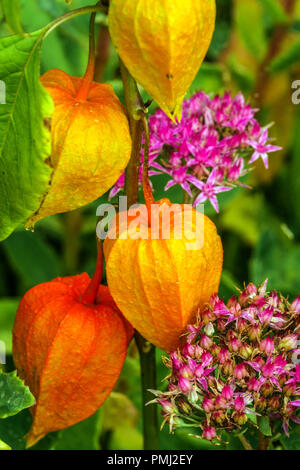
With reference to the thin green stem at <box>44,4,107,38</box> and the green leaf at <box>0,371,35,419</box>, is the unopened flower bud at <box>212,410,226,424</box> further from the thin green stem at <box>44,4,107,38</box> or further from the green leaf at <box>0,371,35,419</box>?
the thin green stem at <box>44,4,107,38</box>

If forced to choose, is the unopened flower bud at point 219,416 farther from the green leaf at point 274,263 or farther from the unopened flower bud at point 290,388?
the green leaf at point 274,263

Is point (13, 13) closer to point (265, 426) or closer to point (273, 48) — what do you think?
point (265, 426)

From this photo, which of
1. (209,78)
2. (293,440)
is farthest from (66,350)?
(209,78)

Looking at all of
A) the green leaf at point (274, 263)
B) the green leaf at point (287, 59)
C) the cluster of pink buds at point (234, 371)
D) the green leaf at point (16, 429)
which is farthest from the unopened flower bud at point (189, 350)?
the green leaf at point (287, 59)

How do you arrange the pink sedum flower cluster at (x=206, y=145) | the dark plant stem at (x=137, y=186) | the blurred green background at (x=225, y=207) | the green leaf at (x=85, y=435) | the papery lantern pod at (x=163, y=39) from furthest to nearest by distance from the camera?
the blurred green background at (x=225, y=207)
the green leaf at (x=85, y=435)
the pink sedum flower cluster at (x=206, y=145)
the dark plant stem at (x=137, y=186)
the papery lantern pod at (x=163, y=39)

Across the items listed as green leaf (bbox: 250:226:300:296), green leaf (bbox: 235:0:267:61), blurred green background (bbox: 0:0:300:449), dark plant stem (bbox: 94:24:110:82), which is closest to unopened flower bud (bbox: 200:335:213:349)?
blurred green background (bbox: 0:0:300:449)

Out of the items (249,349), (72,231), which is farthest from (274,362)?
(72,231)
